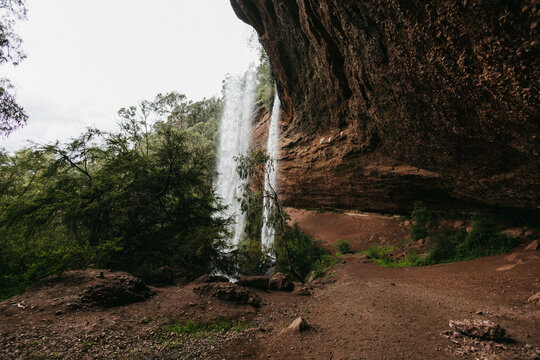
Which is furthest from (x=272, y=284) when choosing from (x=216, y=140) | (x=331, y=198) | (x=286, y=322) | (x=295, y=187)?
(x=216, y=140)

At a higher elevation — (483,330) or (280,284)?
(483,330)

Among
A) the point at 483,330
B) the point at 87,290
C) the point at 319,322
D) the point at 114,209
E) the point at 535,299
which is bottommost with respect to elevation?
the point at 319,322

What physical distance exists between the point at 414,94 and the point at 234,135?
85.3ft

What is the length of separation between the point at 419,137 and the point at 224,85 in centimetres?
3605

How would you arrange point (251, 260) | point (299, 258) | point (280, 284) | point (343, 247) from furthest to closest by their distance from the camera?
point (343, 247), point (299, 258), point (251, 260), point (280, 284)

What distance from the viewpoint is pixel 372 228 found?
14.7 m

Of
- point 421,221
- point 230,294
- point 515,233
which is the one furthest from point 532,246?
point 230,294

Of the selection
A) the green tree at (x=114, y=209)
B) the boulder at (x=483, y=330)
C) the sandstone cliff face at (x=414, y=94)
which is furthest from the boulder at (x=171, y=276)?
the sandstone cliff face at (x=414, y=94)

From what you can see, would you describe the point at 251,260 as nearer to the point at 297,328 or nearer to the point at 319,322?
the point at 319,322

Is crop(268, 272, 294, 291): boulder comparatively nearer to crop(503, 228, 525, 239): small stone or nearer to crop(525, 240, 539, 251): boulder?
crop(525, 240, 539, 251): boulder

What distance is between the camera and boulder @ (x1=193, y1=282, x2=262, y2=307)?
6.10m

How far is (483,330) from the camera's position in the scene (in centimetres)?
357

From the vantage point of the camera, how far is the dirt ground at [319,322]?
355cm

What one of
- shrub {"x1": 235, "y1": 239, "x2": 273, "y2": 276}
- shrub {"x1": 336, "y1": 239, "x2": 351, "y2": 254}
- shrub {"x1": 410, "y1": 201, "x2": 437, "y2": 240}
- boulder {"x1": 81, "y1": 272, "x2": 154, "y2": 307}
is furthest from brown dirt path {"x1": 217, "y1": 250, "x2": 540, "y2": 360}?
shrub {"x1": 336, "y1": 239, "x2": 351, "y2": 254}
